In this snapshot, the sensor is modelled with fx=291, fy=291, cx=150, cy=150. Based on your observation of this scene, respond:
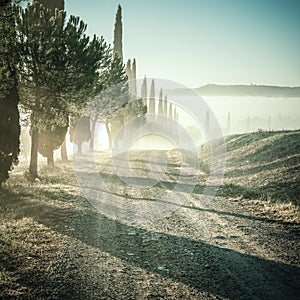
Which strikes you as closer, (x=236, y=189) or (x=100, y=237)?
(x=100, y=237)

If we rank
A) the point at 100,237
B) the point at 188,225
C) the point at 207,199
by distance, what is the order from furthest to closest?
the point at 207,199
the point at 188,225
the point at 100,237

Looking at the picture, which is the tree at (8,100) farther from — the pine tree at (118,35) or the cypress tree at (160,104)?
the cypress tree at (160,104)

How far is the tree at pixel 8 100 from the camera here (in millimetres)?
11062

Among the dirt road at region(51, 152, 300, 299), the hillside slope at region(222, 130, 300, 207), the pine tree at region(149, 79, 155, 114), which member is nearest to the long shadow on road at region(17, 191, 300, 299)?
the dirt road at region(51, 152, 300, 299)

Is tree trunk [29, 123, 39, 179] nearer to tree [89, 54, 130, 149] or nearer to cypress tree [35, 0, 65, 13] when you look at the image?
cypress tree [35, 0, 65, 13]

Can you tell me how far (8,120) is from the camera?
12.2 m

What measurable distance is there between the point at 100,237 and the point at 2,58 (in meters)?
8.34

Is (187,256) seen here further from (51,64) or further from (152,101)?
(152,101)

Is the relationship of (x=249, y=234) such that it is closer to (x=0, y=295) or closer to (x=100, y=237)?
(x=100, y=237)

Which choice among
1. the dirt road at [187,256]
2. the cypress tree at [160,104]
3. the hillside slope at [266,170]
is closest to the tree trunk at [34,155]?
the dirt road at [187,256]

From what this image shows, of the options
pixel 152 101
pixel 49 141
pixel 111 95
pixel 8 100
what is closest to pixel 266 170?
pixel 8 100

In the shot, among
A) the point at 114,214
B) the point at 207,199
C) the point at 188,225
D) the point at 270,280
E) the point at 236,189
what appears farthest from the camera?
the point at 236,189

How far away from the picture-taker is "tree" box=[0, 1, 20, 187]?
11.1m

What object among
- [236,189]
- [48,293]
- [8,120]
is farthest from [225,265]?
[8,120]
